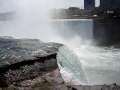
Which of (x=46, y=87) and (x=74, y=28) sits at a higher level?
(x=46, y=87)

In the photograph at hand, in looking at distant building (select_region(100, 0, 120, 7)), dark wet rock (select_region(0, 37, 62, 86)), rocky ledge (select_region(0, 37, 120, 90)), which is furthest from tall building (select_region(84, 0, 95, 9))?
rocky ledge (select_region(0, 37, 120, 90))

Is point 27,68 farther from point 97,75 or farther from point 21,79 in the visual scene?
point 97,75

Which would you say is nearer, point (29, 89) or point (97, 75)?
point (29, 89)

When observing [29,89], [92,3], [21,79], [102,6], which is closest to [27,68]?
[21,79]

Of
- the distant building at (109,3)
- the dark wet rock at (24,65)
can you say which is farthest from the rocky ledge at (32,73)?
the distant building at (109,3)

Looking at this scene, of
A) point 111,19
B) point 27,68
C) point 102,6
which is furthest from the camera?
point 102,6

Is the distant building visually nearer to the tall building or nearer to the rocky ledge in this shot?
the tall building

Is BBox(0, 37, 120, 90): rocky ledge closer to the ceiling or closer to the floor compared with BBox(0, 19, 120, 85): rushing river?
closer to the ceiling

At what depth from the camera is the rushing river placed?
40.9ft

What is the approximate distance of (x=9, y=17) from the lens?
54500 mm

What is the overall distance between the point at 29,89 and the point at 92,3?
215ft

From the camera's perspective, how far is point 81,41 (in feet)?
108

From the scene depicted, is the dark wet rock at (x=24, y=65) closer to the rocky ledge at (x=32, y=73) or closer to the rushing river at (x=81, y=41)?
the rocky ledge at (x=32, y=73)

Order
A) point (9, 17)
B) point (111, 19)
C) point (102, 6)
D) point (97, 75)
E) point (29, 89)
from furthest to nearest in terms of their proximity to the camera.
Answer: point (102, 6)
point (9, 17)
point (111, 19)
point (97, 75)
point (29, 89)
